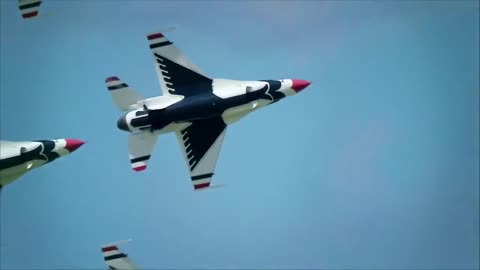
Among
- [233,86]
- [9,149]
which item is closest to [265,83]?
[233,86]

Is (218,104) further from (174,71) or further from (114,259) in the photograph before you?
→ (114,259)

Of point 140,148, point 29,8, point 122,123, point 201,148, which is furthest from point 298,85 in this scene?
point 29,8

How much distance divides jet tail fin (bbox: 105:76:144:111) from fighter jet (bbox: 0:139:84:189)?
112 inches

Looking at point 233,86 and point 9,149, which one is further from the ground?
point 233,86

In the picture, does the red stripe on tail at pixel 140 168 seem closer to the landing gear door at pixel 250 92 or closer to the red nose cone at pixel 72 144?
the red nose cone at pixel 72 144

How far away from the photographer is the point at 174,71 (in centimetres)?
3866

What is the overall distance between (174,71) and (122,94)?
9.02 feet

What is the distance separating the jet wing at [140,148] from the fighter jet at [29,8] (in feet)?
26.6

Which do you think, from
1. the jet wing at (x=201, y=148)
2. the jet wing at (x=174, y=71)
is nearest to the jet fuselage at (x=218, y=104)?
the jet wing at (x=174, y=71)

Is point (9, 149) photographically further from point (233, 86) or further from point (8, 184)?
point (233, 86)

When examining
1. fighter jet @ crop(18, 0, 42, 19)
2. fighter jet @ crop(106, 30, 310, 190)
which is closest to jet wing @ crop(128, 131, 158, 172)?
fighter jet @ crop(106, 30, 310, 190)

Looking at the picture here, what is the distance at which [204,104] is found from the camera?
122 feet

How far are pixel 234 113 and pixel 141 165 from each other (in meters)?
5.04

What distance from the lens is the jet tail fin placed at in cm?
3775
